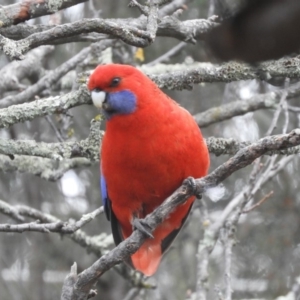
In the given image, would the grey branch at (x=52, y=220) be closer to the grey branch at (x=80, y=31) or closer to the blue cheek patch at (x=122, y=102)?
the blue cheek patch at (x=122, y=102)

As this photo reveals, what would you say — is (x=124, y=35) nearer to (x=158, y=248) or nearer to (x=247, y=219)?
(x=158, y=248)

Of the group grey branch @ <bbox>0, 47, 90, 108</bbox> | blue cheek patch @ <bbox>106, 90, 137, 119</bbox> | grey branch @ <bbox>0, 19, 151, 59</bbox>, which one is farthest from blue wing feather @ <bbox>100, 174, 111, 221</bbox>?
grey branch @ <bbox>0, 19, 151, 59</bbox>

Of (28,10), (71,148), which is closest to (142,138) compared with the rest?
(71,148)

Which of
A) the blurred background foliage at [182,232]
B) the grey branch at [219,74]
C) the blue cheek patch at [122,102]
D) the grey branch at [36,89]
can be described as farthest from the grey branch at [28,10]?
the blurred background foliage at [182,232]

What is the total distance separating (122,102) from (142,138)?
0.18 meters

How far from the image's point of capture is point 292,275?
5094 millimetres

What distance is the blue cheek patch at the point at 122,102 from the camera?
2.65 metres

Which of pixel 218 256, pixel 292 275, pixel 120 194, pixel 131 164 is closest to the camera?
pixel 131 164

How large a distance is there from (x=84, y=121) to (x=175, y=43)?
3.69 feet

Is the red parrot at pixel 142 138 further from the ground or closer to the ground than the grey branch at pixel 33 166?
further from the ground

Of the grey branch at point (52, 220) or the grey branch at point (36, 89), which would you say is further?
the grey branch at point (36, 89)

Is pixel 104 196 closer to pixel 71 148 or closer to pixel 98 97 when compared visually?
pixel 71 148

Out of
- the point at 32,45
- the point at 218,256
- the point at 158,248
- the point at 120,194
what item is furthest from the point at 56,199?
the point at 32,45

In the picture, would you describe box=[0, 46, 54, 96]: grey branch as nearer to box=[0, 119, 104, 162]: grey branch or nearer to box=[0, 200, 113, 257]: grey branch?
box=[0, 200, 113, 257]: grey branch
